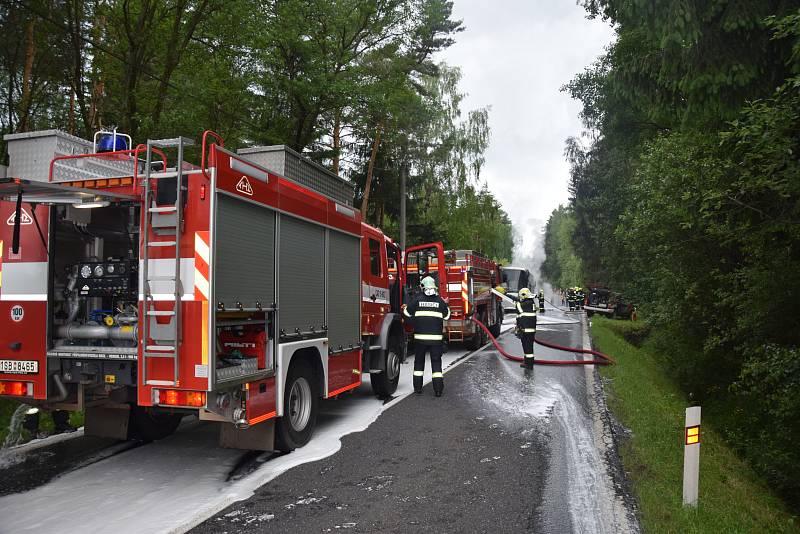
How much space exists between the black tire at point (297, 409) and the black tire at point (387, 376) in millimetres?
2168

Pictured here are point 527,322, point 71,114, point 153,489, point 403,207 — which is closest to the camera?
point 153,489

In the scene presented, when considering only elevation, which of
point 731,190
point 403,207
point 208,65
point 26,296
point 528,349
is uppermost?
point 208,65

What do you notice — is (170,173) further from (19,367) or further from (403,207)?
(403,207)

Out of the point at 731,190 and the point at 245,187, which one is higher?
the point at 731,190

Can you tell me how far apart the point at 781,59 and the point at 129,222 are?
723 centimetres

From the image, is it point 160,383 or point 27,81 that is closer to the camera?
point 160,383

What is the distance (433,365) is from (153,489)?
4.62m

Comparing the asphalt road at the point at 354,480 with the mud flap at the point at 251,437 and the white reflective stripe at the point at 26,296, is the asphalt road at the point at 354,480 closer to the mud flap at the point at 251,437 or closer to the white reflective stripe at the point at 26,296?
the mud flap at the point at 251,437

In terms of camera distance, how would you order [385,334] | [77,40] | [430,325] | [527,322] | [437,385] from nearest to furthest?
[385,334] < [437,385] < [430,325] < [77,40] < [527,322]

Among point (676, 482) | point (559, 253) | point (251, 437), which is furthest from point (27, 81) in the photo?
point (559, 253)

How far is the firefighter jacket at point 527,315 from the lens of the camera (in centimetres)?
1176

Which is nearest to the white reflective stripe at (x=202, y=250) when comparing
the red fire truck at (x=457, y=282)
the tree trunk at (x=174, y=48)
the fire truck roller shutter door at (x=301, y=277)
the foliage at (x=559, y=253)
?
the fire truck roller shutter door at (x=301, y=277)

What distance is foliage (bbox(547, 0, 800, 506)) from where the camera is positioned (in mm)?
5973

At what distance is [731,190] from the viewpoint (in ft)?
24.1
